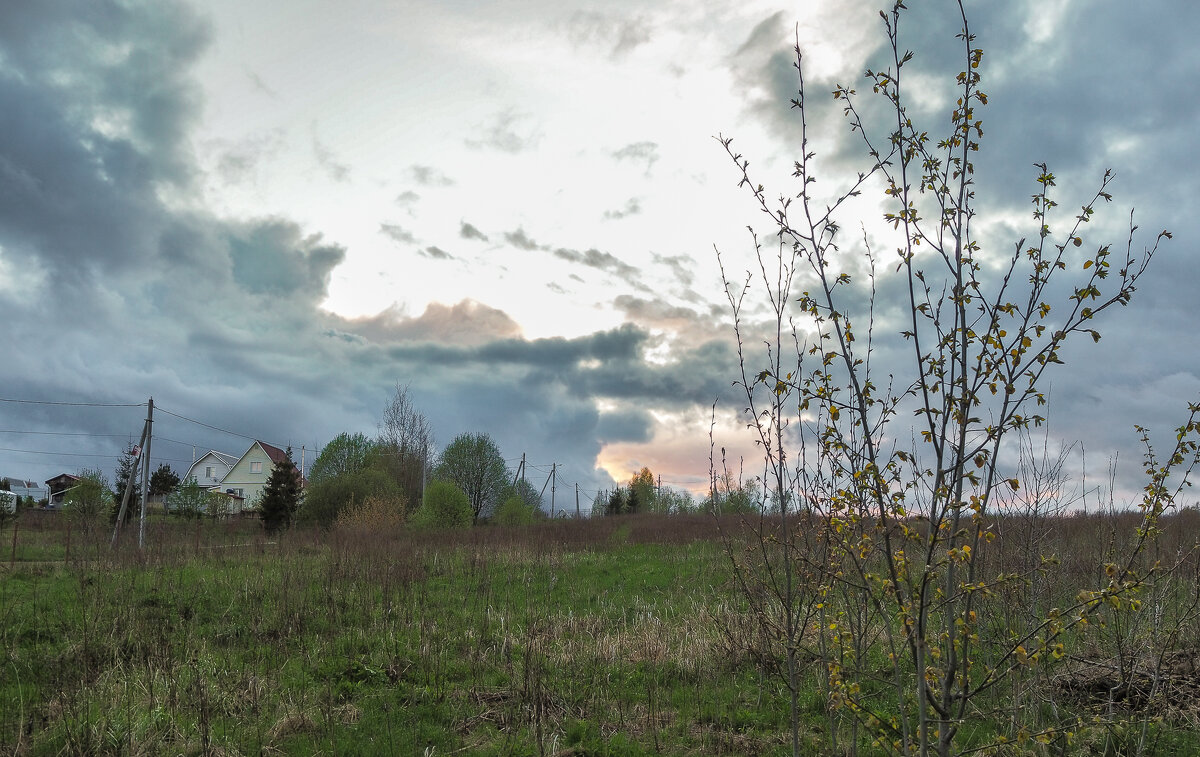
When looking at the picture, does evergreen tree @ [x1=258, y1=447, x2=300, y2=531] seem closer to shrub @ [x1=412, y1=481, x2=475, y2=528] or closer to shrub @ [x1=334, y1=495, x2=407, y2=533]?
shrub @ [x1=334, y1=495, x2=407, y2=533]

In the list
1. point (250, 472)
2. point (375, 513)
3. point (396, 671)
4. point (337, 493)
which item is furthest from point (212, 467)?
point (396, 671)

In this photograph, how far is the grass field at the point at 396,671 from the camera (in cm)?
526

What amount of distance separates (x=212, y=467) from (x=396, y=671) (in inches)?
2708

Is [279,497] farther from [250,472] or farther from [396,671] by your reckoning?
[396,671]

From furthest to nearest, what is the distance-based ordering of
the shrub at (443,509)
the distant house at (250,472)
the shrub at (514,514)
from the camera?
the distant house at (250,472) → the shrub at (514,514) → the shrub at (443,509)

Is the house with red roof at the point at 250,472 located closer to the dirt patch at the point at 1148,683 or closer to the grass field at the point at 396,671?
the grass field at the point at 396,671

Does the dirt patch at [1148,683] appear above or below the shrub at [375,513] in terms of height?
below

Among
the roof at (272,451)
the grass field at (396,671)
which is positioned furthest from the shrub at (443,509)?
the roof at (272,451)

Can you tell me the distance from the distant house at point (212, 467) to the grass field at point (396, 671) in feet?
196

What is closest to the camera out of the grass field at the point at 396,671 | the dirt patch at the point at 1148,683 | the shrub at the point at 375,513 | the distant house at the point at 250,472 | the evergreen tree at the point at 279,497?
the grass field at the point at 396,671

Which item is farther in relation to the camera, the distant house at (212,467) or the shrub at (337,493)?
the distant house at (212,467)

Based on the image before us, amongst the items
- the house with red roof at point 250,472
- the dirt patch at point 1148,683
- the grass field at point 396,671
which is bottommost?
the grass field at point 396,671

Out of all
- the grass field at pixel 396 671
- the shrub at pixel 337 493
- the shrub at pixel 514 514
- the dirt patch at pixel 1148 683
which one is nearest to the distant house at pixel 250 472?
the shrub at pixel 337 493

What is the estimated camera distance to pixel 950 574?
8.34 feet
